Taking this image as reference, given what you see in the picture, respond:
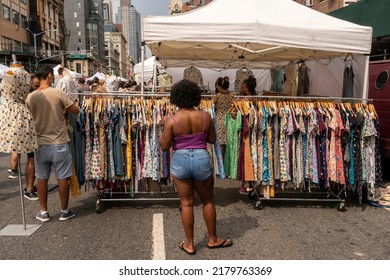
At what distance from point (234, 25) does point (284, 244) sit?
10.6 feet

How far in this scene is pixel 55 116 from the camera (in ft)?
15.5

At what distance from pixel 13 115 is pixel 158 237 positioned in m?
2.29

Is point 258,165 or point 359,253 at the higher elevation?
point 258,165

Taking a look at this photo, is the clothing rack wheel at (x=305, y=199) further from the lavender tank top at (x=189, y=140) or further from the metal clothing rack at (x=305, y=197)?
the lavender tank top at (x=189, y=140)

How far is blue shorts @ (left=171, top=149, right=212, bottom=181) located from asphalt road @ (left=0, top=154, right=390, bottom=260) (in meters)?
0.89

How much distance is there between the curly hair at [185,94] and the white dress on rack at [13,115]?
199 cm

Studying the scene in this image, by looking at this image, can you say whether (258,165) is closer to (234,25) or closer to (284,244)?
(284,244)

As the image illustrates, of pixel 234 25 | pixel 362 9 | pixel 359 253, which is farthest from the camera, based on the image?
pixel 362 9

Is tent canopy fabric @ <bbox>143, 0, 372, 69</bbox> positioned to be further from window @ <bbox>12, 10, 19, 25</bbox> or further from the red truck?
window @ <bbox>12, 10, 19, 25</bbox>

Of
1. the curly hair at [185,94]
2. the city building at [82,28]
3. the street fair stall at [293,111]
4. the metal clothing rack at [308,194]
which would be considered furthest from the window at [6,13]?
the city building at [82,28]

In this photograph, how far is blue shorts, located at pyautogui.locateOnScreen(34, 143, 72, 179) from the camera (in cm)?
476

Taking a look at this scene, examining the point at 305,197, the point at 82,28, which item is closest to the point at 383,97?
the point at 305,197

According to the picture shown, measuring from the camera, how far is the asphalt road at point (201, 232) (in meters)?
3.92
